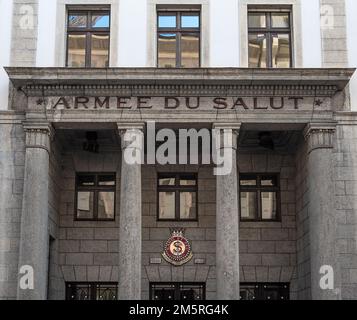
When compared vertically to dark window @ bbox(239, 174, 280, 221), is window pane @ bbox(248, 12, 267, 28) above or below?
above

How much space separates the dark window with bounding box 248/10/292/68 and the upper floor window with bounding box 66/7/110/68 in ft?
16.3

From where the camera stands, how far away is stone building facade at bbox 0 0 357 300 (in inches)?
1046

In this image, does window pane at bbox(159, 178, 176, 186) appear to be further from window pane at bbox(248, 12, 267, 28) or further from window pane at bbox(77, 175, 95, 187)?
window pane at bbox(248, 12, 267, 28)

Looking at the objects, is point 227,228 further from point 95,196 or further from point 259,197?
point 95,196

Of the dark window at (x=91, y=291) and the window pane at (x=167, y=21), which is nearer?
the window pane at (x=167, y=21)

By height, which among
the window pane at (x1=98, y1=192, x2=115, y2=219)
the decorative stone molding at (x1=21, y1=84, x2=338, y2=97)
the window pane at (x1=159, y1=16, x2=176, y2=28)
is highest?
the window pane at (x1=159, y1=16, x2=176, y2=28)

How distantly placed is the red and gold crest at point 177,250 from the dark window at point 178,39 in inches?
242

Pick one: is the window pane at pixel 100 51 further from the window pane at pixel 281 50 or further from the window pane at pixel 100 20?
the window pane at pixel 281 50

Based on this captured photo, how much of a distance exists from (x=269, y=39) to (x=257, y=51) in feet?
2.05

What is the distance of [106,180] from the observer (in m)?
31.0

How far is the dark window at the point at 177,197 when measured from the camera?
3069cm

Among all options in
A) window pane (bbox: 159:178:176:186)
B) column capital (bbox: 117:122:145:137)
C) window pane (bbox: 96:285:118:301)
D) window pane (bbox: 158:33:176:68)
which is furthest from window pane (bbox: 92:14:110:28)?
window pane (bbox: 96:285:118:301)

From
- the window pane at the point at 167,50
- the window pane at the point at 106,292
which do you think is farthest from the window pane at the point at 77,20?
the window pane at the point at 106,292
